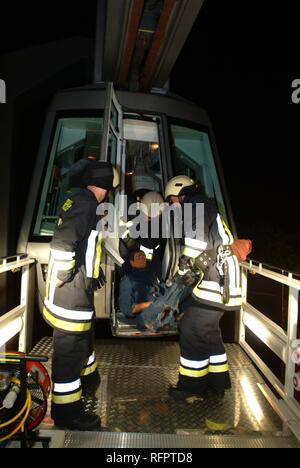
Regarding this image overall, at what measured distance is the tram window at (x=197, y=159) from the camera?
5.08 meters

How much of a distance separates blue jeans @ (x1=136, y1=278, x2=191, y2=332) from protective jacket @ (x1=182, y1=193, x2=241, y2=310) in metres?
0.26

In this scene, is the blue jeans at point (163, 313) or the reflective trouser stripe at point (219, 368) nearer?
the reflective trouser stripe at point (219, 368)

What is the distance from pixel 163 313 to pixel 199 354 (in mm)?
560

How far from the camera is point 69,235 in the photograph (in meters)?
2.52

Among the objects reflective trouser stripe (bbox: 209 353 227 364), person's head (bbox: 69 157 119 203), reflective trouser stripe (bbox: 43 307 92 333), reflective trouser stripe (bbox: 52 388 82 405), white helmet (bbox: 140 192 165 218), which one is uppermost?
person's head (bbox: 69 157 119 203)

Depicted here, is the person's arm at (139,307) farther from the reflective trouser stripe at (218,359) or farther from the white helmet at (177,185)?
the white helmet at (177,185)

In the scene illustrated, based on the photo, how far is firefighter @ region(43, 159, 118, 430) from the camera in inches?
99.6

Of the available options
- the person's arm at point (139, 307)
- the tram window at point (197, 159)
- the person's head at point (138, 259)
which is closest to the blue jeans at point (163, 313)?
the person's arm at point (139, 307)

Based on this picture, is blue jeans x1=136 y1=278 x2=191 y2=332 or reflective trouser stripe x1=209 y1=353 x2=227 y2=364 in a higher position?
blue jeans x1=136 y1=278 x2=191 y2=332

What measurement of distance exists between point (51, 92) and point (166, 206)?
240 centimetres

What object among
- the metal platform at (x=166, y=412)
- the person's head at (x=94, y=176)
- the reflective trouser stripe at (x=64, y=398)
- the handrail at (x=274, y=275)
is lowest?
the metal platform at (x=166, y=412)

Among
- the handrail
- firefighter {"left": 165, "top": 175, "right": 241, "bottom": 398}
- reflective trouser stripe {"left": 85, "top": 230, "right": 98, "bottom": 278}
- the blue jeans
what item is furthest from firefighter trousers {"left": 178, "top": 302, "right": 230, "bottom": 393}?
reflective trouser stripe {"left": 85, "top": 230, "right": 98, "bottom": 278}

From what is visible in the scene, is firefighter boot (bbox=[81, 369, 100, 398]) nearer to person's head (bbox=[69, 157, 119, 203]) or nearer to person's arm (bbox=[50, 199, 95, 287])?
person's arm (bbox=[50, 199, 95, 287])

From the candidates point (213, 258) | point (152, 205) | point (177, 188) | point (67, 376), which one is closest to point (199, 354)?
point (213, 258)
